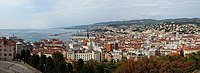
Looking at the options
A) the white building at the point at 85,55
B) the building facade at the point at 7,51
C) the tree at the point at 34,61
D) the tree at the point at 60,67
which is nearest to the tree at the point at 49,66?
the tree at the point at 60,67

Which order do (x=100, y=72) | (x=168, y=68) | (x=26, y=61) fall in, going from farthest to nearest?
1. (x=26, y=61)
2. (x=100, y=72)
3. (x=168, y=68)

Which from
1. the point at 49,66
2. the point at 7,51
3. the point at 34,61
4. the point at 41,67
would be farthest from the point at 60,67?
the point at 7,51

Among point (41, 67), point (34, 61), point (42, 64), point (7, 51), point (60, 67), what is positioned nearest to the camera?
point (60, 67)

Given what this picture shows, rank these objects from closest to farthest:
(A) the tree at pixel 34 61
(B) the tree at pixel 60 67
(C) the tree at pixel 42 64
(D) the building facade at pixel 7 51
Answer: (B) the tree at pixel 60 67 < (C) the tree at pixel 42 64 < (A) the tree at pixel 34 61 < (D) the building facade at pixel 7 51

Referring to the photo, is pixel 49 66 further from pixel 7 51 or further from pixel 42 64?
pixel 7 51

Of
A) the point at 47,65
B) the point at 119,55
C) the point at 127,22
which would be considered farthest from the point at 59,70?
the point at 127,22

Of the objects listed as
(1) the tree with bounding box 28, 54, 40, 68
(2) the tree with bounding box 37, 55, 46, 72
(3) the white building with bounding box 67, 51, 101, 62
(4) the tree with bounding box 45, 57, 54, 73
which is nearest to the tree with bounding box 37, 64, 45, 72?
(2) the tree with bounding box 37, 55, 46, 72

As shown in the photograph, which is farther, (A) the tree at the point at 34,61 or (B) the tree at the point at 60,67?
(A) the tree at the point at 34,61

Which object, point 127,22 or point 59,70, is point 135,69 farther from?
Answer: point 127,22

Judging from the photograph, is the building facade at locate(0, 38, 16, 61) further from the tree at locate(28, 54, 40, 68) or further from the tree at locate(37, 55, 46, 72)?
Result: the tree at locate(37, 55, 46, 72)

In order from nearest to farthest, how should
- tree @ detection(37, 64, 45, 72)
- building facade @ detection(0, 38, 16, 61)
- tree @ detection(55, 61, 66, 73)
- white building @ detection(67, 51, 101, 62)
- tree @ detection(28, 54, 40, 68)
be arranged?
tree @ detection(55, 61, 66, 73) → tree @ detection(37, 64, 45, 72) → tree @ detection(28, 54, 40, 68) → building facade @ detection(0, 38, 16, 61) → white building @ detection(67, 51, 101, 62)

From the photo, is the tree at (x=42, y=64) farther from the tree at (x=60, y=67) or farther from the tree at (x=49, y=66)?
the tree at (x=60, y=67)
